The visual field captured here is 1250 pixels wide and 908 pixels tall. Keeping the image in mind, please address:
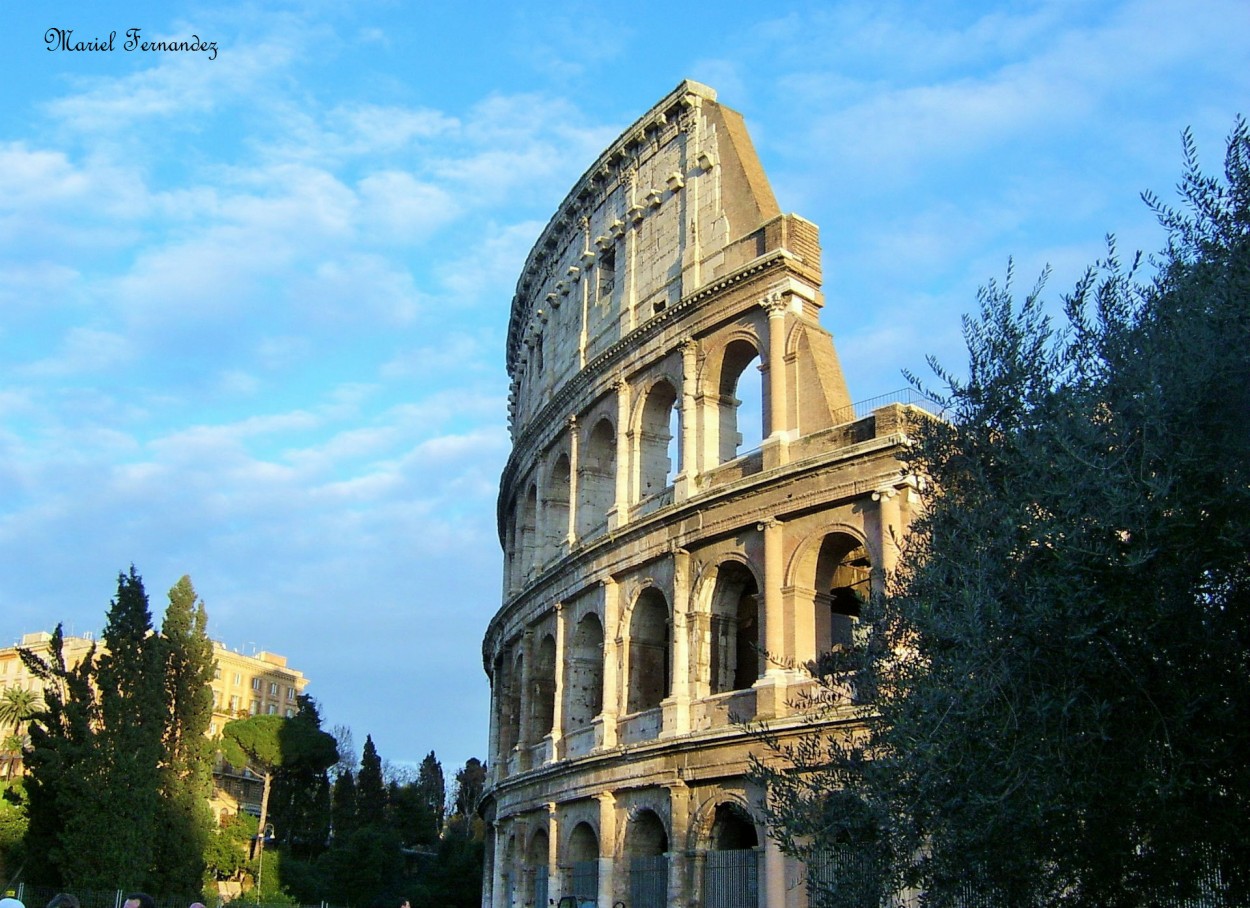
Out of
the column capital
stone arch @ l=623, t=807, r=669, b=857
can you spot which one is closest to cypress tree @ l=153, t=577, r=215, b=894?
stone arch @ l=623, t=807, r=669, b=857

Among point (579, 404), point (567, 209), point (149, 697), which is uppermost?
point (567, 209)

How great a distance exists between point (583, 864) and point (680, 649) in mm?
4531

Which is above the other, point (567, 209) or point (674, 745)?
point (567, 209)

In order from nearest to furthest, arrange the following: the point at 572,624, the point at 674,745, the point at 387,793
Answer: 1. the point at 674,745
2. the point at 572,624
3. the point at 387,793

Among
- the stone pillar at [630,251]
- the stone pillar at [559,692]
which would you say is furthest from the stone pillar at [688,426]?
the stone pillar at [559,692]

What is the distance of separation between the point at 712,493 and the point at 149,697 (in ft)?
44.9

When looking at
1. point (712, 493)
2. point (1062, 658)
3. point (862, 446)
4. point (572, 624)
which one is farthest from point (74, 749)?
point (1062, 658)

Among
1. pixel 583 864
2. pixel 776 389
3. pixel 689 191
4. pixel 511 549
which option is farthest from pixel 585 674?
pixel 689 191

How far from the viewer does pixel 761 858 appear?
58.6 feet

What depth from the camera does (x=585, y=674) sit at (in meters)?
23.9

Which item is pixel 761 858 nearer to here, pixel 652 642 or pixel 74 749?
pixel 652 642

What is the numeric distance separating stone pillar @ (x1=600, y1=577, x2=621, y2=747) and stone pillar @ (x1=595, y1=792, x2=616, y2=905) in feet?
3.15

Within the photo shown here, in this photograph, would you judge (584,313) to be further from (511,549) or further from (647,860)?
(647,860)

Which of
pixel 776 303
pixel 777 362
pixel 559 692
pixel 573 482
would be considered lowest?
pixel 559 692
